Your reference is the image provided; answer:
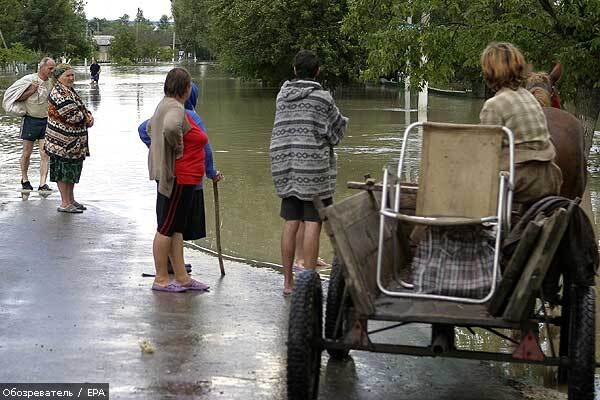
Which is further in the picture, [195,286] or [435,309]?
[195,286]

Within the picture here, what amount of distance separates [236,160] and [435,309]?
Answer: 1290 cm

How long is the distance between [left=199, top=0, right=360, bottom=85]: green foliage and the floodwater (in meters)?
3.52

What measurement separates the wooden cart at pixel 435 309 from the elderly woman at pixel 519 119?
64cm

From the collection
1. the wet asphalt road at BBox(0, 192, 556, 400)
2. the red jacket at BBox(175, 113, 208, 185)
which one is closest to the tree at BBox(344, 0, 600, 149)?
the wet asphalt road at BBox(0, 192, 556, 400)

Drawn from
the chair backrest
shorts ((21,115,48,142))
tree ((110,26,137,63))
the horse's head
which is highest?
the horse's head

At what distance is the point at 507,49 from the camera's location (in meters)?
5.98

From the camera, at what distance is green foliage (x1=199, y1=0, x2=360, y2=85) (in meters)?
40.2

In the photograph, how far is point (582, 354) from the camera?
16.8ft

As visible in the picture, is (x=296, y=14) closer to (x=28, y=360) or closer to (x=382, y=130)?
(x=382, y=130)

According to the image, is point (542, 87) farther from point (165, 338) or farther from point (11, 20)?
point (11, 20)

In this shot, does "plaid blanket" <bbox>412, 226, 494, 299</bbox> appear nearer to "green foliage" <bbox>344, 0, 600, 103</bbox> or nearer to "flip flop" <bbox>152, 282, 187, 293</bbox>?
"flip flop" <bbox>152, 282, 187, 293</bbox>

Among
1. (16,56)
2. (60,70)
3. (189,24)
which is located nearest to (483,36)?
(60,70)

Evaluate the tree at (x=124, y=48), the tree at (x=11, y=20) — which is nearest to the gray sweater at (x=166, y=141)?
the tree at (x=11, y=20)

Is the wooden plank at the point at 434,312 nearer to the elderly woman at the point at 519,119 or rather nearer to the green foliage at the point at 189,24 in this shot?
the elderly woman at the point at 519,119
